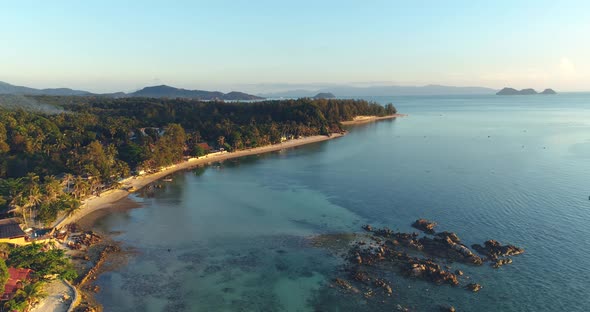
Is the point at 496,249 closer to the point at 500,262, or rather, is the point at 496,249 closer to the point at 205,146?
the point at 500,262

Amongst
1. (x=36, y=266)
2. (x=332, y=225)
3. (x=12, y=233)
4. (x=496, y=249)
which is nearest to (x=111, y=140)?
(x=12, y=233)

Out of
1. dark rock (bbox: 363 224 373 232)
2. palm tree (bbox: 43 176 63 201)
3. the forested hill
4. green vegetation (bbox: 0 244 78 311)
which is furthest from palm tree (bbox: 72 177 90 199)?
dark rock (bbox: 363 224 373 232)

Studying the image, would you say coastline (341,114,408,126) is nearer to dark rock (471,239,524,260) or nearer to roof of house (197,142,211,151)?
roof of house (197,142,211,151)

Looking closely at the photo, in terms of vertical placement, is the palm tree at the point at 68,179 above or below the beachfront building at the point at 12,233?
above

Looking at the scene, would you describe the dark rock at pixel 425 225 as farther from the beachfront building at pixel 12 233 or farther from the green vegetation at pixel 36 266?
the beachfront building at pixel 12 233

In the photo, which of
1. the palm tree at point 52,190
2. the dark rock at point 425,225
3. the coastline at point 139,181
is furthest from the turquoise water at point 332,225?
the palm tree at point 52,190

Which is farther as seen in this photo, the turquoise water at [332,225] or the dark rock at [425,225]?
the dark rock at [425,225]
